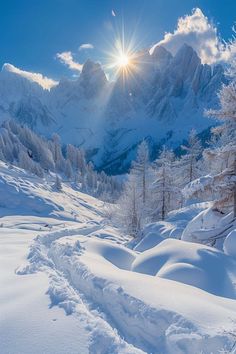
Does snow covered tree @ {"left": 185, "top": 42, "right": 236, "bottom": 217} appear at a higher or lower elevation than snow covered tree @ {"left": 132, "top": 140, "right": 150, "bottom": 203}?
lower

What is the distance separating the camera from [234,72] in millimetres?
9500

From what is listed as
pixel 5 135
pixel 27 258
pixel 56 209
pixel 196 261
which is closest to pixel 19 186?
pixel 56 209

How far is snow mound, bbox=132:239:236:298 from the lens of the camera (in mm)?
9516

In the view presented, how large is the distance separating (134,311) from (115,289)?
3.09 feet

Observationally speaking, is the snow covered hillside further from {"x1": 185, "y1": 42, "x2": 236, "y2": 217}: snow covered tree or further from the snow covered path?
{"x1": 185, "y1": 42, "x2": 236, "y2": 217}: snow covered tree

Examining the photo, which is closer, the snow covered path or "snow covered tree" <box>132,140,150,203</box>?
the snow covered path

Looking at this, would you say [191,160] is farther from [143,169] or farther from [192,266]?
[192,266]

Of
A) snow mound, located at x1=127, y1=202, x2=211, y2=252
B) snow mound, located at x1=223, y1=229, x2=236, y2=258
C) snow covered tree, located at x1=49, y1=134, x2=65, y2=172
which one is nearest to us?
snow mound, located at x1=223, y1=229, x2=236, y2=258

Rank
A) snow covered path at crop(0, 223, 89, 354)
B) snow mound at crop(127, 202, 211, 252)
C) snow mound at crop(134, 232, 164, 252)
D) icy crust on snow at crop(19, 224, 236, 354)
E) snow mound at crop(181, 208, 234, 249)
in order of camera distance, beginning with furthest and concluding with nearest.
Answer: snow mound at crop(127, 202, 211, 252) < snow mound at crop(134, 232, 164, 252) < snow mound at crop(181, 208, 234, 249) < icy crust on snow at crop(19, 224, 236, 354) < snow covered path at crop(0, 223, 89, 354)

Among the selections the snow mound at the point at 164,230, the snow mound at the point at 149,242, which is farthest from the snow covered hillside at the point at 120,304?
the snow mound at the point at 164,230

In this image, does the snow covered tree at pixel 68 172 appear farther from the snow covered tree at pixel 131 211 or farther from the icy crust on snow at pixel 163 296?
the icy crust on snow at pixel 163 296

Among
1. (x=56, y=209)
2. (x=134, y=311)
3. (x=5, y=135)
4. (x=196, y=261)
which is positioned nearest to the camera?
(x=134, y=311)

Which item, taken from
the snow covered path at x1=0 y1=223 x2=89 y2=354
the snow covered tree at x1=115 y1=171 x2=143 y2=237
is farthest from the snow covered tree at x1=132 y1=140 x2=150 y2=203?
the snow covered path at x1=0 y1=223 x2=89 y2=354

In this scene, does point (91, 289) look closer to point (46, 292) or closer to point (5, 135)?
point (46, 292)
